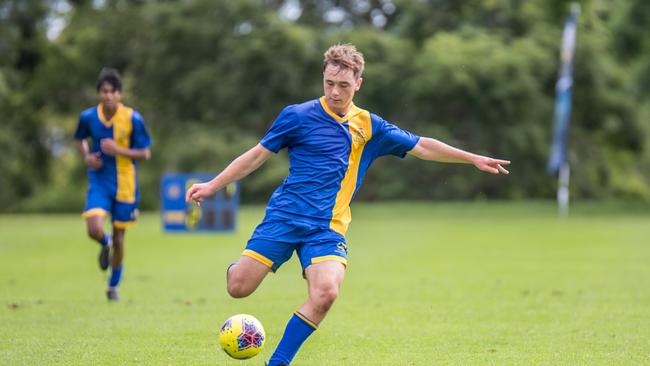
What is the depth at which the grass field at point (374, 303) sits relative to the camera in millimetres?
7551

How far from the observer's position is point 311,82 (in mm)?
43062

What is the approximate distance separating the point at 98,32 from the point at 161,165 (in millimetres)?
7137

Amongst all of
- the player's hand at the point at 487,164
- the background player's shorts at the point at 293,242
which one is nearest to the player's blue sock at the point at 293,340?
the background player's shorts at the point at 293,242

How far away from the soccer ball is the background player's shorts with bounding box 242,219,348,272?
0.41m

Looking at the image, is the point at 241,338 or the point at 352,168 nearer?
the point at 241,338

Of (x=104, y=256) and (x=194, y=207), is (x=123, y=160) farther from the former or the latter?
(x=194, y=207)

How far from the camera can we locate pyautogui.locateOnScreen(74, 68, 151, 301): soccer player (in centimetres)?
1090

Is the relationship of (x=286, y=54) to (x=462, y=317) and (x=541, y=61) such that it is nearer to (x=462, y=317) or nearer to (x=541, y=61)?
(x=541, y=61)

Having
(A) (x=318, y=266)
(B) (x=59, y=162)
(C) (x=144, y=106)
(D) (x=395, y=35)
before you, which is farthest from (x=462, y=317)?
(B) (x=59, y=162)

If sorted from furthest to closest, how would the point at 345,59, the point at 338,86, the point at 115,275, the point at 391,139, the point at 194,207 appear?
the point at 194,207 < the point at 115,275 < the point at 391,139 < the point at 338,86 < the point at 345,59

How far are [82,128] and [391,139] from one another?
17.5ft

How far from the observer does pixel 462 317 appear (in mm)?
9742

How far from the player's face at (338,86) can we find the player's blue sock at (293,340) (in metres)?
1.38

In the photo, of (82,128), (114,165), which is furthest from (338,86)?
(82,128)
